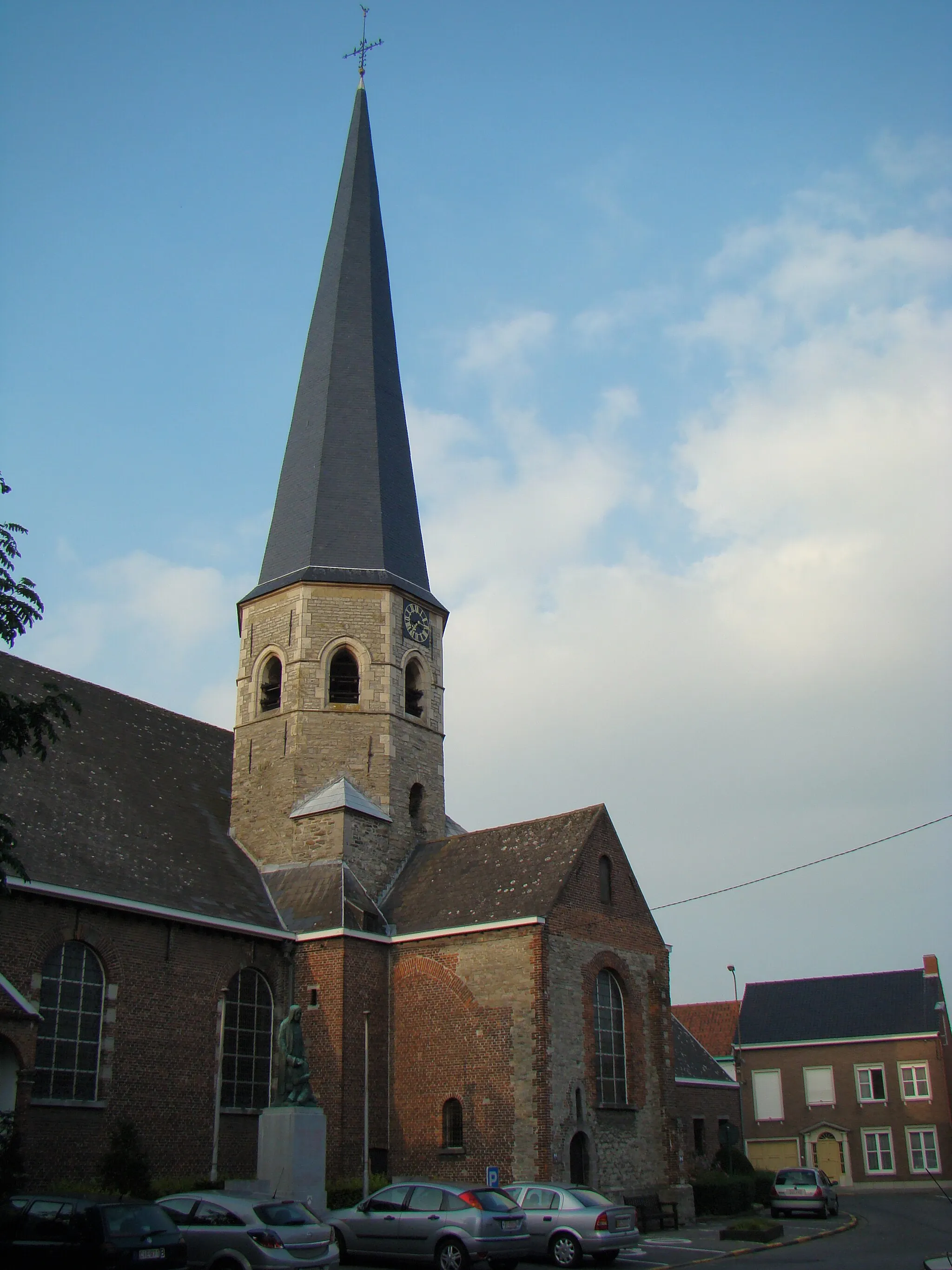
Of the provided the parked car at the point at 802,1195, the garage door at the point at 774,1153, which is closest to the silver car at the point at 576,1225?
the parked car at the point at 802,1195

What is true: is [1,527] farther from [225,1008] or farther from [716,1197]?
[716,1197]

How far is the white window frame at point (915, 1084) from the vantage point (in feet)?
134

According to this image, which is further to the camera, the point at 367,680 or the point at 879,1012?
the point at 879,1012

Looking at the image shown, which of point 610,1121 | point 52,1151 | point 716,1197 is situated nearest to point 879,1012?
point 716,1197

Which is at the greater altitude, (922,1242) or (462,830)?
(462,830)

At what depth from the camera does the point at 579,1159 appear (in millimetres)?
21609

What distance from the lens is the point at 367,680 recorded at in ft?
87.1

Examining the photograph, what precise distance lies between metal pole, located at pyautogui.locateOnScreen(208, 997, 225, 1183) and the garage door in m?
27.6

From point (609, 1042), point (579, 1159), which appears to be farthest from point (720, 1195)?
point (579, 1159)

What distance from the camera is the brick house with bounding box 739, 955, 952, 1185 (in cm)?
4044

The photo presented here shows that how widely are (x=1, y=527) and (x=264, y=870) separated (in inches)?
596

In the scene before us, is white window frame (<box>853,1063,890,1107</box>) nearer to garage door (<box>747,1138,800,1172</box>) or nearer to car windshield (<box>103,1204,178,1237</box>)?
garage door (<box>747,1138,800,1172</box>)

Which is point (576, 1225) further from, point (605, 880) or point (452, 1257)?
point (605, 880)

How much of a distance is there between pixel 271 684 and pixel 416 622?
369 cm
